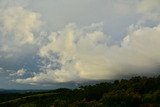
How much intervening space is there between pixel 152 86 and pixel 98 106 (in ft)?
98.2

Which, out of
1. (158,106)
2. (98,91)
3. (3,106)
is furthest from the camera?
(3,106)

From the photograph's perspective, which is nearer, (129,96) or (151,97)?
(129,96)

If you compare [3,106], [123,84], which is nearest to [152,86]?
[123,84]

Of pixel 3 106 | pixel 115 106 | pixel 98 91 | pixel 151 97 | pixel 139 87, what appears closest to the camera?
pixel 115 106

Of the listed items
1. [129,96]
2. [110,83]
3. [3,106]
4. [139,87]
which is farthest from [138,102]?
[3,106]

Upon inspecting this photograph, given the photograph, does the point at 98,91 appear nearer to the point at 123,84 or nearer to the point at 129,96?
the point at 123,84

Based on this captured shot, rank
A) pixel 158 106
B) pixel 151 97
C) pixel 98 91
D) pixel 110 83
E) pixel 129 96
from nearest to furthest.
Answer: pixel 158 106
pixel 129 96
pixel 151 97
pixel 98 91
pixel 110 83

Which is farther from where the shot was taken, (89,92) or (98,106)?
(89,92)

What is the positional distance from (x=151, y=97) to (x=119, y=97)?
5826mm

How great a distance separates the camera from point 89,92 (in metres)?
80.2

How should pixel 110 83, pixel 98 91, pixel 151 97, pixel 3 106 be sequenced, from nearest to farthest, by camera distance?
pixel 151 97
pixel 98 91
pixel 110 83
pixel 3 106

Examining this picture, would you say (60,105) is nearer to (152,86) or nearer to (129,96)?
(129,96)

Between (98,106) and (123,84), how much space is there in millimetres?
38787

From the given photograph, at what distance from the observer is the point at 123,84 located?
273 feet
